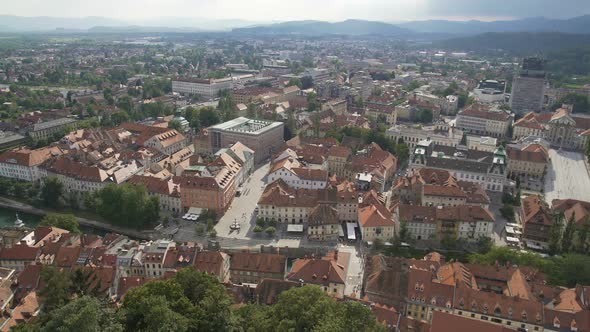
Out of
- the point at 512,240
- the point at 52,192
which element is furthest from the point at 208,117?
the point at 512,240

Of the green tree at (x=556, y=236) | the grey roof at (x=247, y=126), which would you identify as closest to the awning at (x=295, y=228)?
the green tree at (x=556, y=236)

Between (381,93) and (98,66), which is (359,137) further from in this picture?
(98,66)

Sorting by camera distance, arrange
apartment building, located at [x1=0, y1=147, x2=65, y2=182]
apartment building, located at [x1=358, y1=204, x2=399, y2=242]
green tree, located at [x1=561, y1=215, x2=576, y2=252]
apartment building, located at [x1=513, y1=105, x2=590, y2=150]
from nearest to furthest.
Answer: green tree, located at [x1=561, y1=215, x2=576, y2=252] → apartment building, located at [x1=358, y1=204, x2=399, y2=242] → apartment building, located at [x1=0, y1=147, x2=65, y2=182] → apartment building, located at [x1=513, y1=105, x2=590, y2=150]

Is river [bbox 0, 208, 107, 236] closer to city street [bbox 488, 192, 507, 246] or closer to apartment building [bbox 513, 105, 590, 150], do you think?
city street [bbox 488, 192, 507, 246]

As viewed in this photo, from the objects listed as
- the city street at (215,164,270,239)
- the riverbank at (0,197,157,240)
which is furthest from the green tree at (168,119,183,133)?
the riverbank at (0,197,157,240)

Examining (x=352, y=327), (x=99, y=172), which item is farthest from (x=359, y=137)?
(x=352, y=327)

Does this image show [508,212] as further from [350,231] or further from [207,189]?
[207,189]
